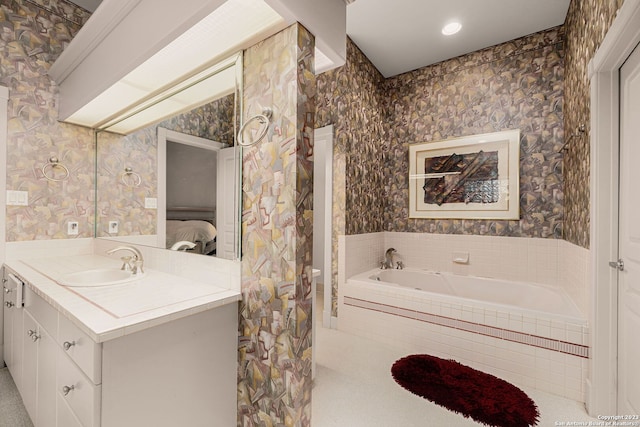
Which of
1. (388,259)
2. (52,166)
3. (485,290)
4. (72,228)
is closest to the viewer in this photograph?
(52,166)

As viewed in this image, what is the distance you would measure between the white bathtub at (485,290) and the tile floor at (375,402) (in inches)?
22.4

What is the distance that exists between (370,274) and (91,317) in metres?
2.50

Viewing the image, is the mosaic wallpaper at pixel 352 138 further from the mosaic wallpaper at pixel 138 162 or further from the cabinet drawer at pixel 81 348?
the cabinet drawer at pixel 81 348

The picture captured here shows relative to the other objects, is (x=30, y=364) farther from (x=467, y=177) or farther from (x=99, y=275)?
(x=467, y=177)

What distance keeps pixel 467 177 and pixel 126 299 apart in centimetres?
314

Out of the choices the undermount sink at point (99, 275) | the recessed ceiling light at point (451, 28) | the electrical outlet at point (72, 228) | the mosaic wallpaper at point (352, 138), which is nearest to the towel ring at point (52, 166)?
the electrical outlet at point (72, 228)

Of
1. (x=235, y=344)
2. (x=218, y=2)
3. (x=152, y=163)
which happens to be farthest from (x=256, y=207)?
(x=152, y=163)

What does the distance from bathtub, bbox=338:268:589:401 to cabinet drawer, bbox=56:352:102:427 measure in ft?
7.10

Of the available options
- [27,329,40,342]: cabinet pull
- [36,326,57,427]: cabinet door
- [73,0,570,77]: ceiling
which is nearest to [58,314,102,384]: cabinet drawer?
[36,326,57,427]: cabinet door

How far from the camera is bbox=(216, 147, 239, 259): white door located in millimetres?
1447

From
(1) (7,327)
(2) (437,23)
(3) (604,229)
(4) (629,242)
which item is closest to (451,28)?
(2) (437,23)

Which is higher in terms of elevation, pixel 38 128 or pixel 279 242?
pixel 38 128

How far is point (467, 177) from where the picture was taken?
3.11 metres

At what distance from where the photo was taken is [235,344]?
4.58 feet
